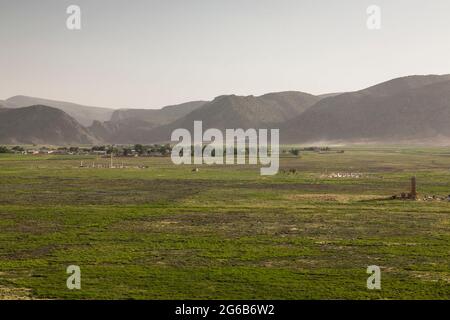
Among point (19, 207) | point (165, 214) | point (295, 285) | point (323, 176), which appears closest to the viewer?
point (295, 285)

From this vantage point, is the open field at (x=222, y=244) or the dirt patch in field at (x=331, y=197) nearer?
the open field at (x=222, y=244)

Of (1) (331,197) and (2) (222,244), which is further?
(1) (331,197)

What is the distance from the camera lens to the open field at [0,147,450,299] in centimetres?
1775

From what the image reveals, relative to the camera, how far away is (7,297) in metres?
16.6

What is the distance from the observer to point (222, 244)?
977 inches

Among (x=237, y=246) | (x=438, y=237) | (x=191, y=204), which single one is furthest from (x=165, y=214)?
(x=438, y=237)

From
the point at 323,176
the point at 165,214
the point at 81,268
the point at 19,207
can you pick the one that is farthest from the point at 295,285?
the point at 323,176

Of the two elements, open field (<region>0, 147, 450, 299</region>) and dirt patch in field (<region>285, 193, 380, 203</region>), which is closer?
open field (<region>0, 147, 450, 299</region>)

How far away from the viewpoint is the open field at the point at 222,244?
Result: 17.8 meters

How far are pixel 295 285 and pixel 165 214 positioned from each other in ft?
58.6

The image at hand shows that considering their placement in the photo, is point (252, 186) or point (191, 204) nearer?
point (191, 204)
